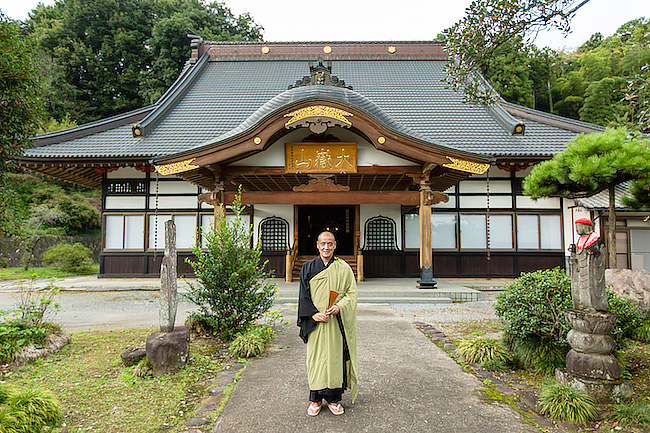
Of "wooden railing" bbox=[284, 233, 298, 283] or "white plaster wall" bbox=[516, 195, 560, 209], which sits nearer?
"wooden railing" bbox=[284, 233, 298, 283]

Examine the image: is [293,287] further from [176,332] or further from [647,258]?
[647,258]

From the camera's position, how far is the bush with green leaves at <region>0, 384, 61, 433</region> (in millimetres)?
2754

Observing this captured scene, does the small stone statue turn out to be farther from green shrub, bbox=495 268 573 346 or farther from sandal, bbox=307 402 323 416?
sandal, bbox=307 402 323 416

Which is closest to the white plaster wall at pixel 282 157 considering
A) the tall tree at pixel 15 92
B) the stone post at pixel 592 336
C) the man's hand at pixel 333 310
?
the tall tree at pixel 15 92

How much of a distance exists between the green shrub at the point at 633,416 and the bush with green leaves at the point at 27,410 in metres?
4.59

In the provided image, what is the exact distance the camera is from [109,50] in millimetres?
27688

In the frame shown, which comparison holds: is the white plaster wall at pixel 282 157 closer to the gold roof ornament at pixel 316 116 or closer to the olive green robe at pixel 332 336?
the gold roof ornament at pixel 316 116

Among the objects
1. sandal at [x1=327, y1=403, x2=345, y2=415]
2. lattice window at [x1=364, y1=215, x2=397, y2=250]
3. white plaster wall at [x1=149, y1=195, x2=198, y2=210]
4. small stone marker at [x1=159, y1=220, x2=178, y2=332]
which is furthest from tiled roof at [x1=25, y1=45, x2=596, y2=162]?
sandal at [x1=327, y1=403, x2=345, y2=415]

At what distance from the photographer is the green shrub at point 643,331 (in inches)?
196

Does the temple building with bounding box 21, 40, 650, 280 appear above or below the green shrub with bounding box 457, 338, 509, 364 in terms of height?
above

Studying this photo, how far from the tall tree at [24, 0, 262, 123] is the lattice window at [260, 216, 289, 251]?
1770 centimetres

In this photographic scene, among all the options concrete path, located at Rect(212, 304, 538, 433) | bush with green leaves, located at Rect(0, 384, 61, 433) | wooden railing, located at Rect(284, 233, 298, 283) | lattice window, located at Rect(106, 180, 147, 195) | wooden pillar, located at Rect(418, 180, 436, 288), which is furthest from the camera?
lattice window, located at Rect(106, 180, 147, 195)

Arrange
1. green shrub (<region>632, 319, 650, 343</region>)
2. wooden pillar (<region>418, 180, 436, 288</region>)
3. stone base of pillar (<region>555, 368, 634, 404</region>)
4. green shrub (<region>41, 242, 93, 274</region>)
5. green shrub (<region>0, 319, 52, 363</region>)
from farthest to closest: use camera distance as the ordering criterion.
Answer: green shrub (<region>41, 242, 93, 274</region>)
wooden pillar (<region>418, 180, 436, 288</region>)
green shrub (<region>632, 319, 650, 343</region>)
green shrub (<region>0, 319, 52, 363</region>)
stone base of pillar (<region>555, 368, 634, 404</region>)

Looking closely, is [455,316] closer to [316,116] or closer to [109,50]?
[316,116]
